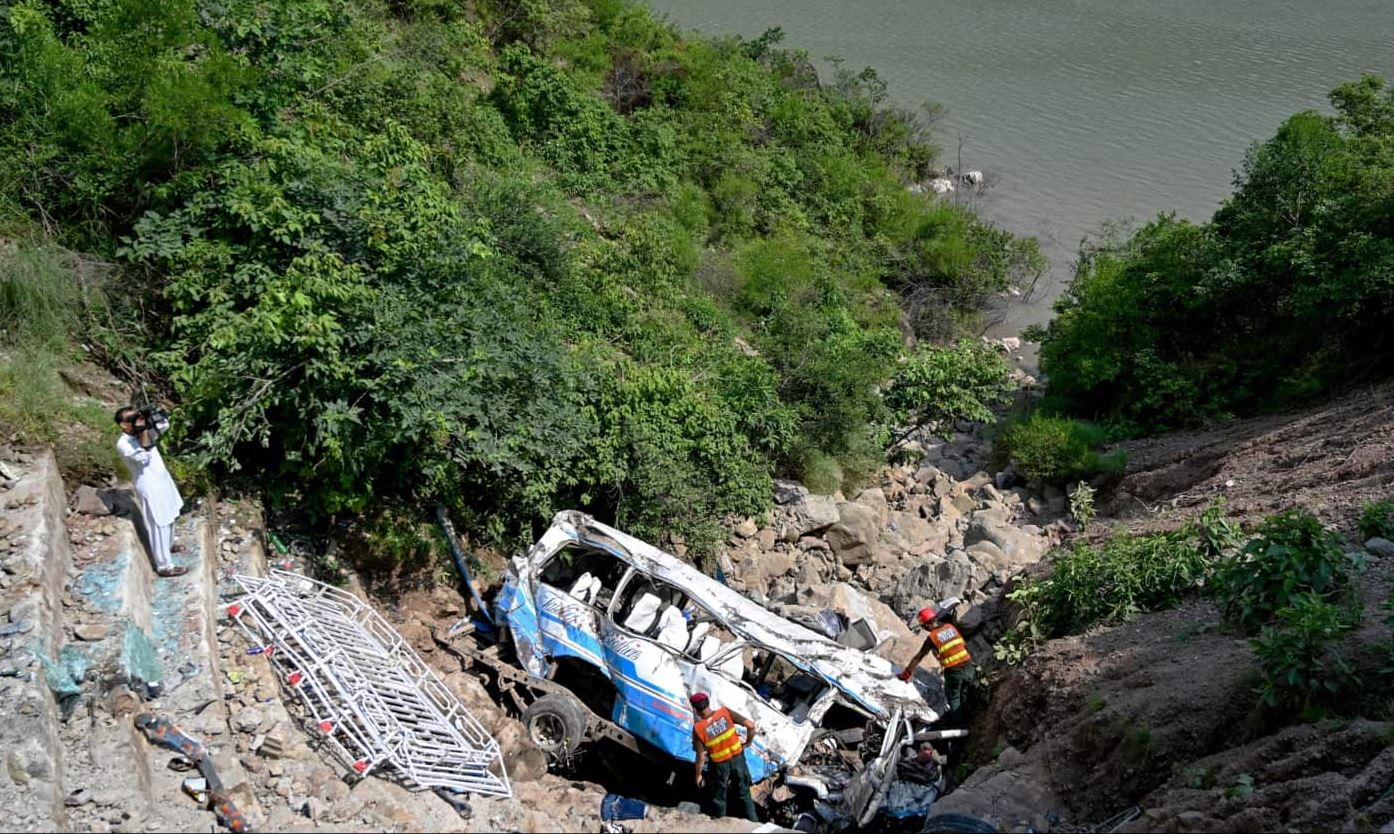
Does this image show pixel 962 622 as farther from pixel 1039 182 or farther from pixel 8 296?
pixel 1039 182

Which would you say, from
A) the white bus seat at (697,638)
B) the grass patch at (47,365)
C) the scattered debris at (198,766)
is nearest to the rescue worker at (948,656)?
the white bus seat at (697,638)

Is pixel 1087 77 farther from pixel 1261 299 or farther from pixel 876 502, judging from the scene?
pixel 876 502

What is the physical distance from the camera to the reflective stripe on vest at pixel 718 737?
6887mm

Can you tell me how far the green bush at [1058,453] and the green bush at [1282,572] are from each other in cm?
562

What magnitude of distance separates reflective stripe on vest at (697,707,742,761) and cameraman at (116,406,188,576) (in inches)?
152

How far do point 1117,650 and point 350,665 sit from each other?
5604 millimetres

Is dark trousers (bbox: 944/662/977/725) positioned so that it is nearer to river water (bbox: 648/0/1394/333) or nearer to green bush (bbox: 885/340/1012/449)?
green bush (bbox: 885/340/1012/449)

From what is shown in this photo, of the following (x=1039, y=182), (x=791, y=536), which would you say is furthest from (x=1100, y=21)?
(x=791, y=536)

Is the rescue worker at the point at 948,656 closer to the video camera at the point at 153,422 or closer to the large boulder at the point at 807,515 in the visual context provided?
the large boulder at the point at 807,515

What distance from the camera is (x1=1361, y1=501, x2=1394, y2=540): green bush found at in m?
8.02

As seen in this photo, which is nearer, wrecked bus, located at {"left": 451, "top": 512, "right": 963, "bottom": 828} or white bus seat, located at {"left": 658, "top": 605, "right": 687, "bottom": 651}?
wrecked bus, located at {"left": 451, "top": 512, "right": 963, "bottom": 828}

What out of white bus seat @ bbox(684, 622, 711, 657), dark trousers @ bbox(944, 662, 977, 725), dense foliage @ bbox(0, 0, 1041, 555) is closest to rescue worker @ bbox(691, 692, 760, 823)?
white bus seat @ bbox(684, 622, 711, 657)

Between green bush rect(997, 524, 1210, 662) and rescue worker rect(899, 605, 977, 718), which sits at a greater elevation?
green bush rect(997, 524, 1210, 662)

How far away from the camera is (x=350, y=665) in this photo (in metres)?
6.65
